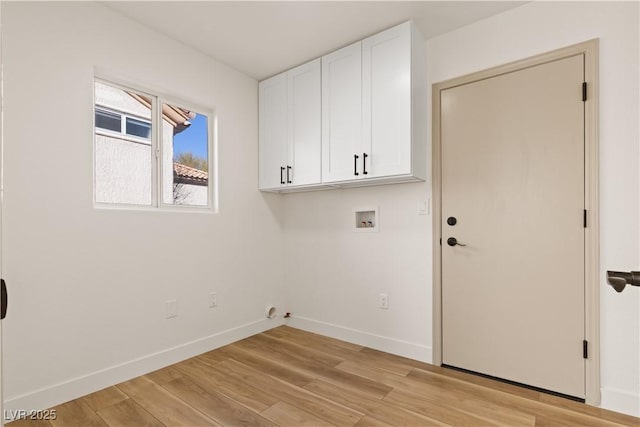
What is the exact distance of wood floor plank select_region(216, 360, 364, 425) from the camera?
6.45ft

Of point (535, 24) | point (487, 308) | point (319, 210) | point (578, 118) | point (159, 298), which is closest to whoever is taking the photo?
point (578, 118)

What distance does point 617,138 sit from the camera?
2.02 meters

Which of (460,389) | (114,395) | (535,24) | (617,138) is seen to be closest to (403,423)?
(460,389)

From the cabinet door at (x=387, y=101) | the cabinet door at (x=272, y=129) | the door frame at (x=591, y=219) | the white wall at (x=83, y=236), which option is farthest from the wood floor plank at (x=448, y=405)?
the cabinet door at (x=272, y=129)

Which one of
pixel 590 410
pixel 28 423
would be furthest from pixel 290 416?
pixel 590 410

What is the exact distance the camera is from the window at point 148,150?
2434 mm

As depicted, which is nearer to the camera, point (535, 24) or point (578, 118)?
point (578, 118)

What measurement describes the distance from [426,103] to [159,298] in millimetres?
2449

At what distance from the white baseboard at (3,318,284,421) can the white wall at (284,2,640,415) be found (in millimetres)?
802

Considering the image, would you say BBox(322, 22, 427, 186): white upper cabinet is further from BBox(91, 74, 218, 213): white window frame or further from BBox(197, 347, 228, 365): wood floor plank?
BBox(197, 347, 228, 365): wood floor plank

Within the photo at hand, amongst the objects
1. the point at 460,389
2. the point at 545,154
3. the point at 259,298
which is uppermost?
the point at 545,154

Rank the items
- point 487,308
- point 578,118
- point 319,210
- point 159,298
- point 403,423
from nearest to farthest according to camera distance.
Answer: point 403,423
point 578,118
point 487,308
point 159,298
point 319,210

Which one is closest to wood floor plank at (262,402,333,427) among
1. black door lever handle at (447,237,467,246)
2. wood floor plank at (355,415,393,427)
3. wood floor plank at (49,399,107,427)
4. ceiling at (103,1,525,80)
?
wood floor plank at (355,415,393,427)

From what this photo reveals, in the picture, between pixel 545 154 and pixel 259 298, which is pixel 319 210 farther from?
pixel 545 154
